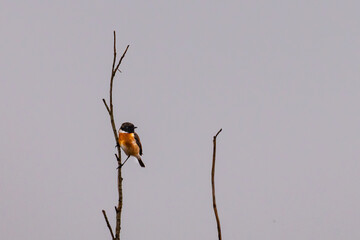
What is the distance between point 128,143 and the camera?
45.6 ft

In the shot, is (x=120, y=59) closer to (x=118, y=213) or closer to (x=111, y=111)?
(x=111, y=111)

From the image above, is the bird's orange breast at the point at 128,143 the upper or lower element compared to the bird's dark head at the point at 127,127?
lower

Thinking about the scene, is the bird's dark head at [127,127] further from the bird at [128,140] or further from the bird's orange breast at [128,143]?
the bird's orange breast at [128,143]

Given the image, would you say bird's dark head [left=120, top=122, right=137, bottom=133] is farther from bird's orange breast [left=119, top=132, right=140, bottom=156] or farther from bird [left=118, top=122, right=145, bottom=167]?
bird's orange breast [left=119, top=132, right=140, bottom=156]

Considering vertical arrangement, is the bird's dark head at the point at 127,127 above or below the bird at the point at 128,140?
above

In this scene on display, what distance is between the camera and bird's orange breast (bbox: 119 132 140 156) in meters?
13.9

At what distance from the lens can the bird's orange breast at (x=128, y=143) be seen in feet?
45.5

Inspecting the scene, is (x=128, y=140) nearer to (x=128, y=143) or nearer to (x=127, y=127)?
(x=128, y=143)

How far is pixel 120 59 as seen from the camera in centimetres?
492

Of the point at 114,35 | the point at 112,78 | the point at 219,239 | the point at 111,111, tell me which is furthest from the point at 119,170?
the point at 219,239

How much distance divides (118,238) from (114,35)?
183 cm

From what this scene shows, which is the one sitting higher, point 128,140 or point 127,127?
point 127,127

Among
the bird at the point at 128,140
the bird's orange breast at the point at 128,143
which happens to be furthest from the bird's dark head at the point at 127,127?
the bird's orange breast at the point at 128,143

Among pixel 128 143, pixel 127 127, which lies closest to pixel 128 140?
pixel 128 143
